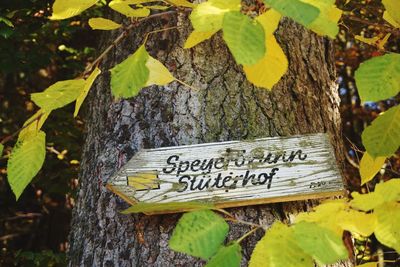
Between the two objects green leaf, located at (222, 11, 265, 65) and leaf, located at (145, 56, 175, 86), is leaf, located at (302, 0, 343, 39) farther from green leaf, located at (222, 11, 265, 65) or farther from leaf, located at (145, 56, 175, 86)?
leaf, located at (145, 56, 175, 86)

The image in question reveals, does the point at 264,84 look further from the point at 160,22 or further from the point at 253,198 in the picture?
the point at 160,22

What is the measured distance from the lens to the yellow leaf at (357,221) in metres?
0.80

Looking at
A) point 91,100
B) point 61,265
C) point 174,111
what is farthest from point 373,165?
point 61,265

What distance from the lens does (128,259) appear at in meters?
1.30

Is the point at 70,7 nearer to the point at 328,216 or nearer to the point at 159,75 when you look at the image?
the point at 159,75

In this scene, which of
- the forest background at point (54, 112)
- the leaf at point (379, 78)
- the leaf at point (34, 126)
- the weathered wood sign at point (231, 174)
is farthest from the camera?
the forest background at point (54, 112)

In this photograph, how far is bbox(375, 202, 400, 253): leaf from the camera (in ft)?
2.50

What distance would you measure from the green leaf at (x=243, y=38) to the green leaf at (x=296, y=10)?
0.05m

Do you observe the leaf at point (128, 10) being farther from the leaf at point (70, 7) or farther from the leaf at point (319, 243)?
the leaf at point (319, 243)

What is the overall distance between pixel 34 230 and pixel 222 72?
9.68 feet

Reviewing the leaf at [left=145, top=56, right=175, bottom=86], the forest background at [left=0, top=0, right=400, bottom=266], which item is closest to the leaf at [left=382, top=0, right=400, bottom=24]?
the leaf at [left=145, top=56, right=175, bottom=86]

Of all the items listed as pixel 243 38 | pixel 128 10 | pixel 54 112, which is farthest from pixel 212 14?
pixel 54 112

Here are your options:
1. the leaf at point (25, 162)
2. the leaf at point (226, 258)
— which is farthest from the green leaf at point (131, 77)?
the leaf at point (226, 258)

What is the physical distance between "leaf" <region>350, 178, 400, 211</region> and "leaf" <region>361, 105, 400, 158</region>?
18 cm
